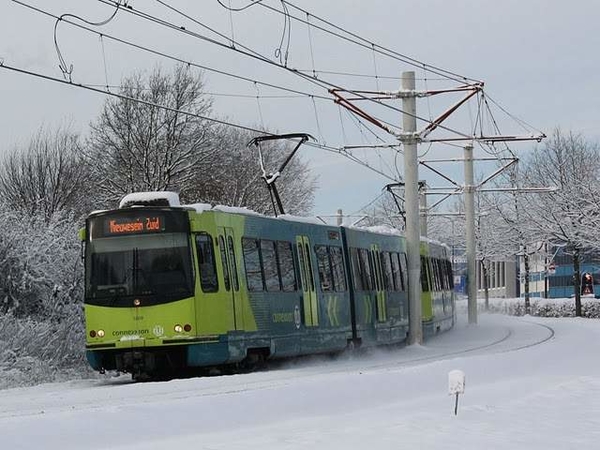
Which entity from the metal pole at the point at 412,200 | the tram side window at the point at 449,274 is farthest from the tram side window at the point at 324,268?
the tram side window at the point at 449,274

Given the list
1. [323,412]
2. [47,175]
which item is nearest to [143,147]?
[47,175]

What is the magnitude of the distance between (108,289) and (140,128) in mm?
33685

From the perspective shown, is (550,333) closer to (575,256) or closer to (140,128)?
(575,256)

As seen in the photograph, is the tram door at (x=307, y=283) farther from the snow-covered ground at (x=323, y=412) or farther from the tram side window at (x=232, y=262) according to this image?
the tram side window at (x=232, y=262)

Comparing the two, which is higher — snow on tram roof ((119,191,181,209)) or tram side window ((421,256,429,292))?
snow on tram roof ((119,191,181,209))

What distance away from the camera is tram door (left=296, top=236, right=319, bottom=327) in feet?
80.3

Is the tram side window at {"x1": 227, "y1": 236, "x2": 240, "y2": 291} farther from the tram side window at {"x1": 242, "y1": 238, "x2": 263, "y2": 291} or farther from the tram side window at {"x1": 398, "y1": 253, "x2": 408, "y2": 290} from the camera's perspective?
the tram side window at {"x1": 398, "y1": 253, "x2": 408, "y2": 290}

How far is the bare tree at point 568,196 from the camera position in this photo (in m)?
52.2

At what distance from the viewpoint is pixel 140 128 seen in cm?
5347

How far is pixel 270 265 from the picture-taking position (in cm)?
2294

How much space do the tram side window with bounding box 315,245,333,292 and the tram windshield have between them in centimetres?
586

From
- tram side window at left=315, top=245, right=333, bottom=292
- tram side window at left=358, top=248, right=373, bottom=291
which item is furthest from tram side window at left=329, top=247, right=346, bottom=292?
tram side window at left=358, top=248, right=373, bottom=291

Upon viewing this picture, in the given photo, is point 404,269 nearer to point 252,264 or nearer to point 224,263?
point 252,264

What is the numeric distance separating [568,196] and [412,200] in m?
24.0
